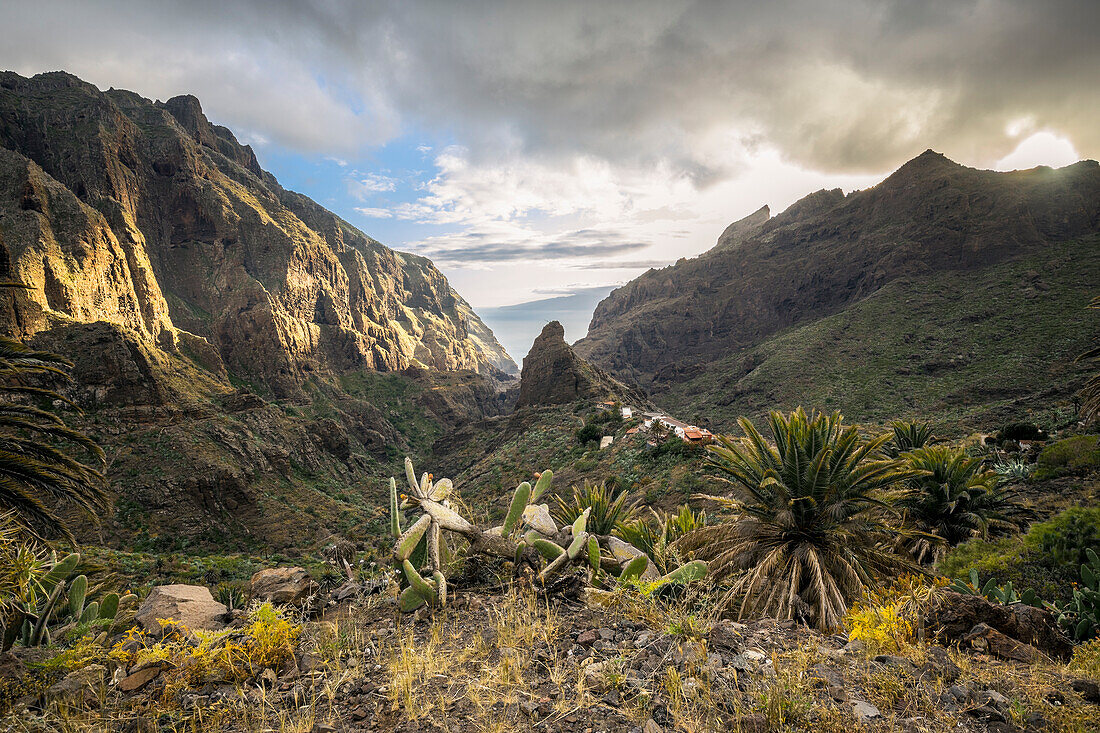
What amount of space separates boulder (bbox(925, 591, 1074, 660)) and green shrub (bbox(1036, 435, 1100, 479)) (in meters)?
14.5

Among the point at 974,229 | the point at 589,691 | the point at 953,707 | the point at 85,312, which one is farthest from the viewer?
the point at 974,229

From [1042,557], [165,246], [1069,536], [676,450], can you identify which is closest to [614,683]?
[1042,557]

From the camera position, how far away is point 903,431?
52.2 feet

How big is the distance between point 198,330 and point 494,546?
93.6 meters

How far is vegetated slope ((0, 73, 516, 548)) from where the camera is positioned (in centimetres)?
3428

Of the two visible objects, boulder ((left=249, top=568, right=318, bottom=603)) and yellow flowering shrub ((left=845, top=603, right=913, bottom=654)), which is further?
boulder ((left=249, top=568, right=318, bottom=603))

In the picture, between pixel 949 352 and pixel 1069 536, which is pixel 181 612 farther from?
pixel 949 352

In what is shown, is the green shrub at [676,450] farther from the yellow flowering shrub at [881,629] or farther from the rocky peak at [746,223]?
the rocky peak at [746,223]

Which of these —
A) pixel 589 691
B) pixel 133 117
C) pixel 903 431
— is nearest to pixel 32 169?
pixel 133 117

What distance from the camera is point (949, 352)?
2101 inches

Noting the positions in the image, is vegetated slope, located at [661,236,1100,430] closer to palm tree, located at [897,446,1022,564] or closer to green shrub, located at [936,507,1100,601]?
palm tree, located at [897,446,1022,564]

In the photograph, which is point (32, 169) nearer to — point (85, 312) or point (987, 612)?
point (85, 312)

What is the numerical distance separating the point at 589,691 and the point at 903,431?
60.9ft

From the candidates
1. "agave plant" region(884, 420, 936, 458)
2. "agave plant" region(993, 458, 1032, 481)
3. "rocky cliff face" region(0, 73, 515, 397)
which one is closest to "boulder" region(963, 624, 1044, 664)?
"agave plant" region(993, 458, 1032, 481)
